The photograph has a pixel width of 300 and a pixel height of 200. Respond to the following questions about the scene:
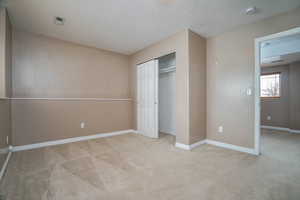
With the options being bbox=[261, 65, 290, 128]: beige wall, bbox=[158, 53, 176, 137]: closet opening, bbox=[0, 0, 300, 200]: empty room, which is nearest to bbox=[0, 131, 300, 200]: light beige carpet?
bbox=[0, 0, 300, 200]: empty room

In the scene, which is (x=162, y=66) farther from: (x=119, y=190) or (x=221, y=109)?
(x=119, y=190)

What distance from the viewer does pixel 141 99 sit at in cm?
392

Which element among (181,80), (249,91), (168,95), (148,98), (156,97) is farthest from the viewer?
(168,95)

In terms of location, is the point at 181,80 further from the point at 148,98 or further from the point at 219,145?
the point at 219,145

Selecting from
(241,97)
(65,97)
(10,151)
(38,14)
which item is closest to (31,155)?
(10,151)

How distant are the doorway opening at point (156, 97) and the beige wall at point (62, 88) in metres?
0.64

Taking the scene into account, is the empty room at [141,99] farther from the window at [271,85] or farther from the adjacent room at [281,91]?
the window at [271,85]

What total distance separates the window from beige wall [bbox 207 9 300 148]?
3.42m

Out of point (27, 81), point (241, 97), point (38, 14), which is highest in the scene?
point (38, 14)

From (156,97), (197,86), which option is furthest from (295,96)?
(156,97)

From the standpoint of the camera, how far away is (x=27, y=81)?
2.78 metres

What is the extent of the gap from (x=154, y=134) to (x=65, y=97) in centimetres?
236

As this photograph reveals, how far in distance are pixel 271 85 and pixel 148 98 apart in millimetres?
4630

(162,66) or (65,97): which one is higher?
(162,66)
